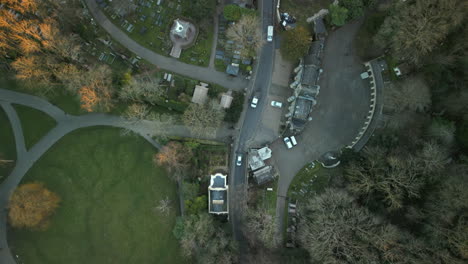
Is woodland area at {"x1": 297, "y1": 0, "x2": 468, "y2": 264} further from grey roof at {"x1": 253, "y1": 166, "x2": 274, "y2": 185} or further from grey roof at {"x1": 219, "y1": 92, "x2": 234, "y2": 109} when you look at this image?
grey roof at {"x1": 219, "y1": 92, "x2": 234, "y2": 109}

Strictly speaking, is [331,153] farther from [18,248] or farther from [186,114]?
[18,248]

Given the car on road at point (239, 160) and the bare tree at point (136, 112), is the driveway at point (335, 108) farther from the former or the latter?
the bare tree at point (136, 112)

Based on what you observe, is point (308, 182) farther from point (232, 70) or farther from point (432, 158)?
point (232, 70)

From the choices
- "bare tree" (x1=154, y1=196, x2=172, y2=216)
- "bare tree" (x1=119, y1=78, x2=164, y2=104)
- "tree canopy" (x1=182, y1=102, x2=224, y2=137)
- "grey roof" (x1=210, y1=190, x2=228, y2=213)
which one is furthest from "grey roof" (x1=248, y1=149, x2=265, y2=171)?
"bare tree" (x1=119, y1=78, x2=164, y2=104)

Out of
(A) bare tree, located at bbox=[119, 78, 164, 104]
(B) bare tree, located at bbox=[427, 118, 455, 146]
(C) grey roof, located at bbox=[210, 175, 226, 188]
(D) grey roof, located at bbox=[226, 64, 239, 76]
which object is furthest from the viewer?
(D) grey roof, located at bbox=[226, 64, 239, 76]

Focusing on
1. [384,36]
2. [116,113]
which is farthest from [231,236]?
[384,36]
